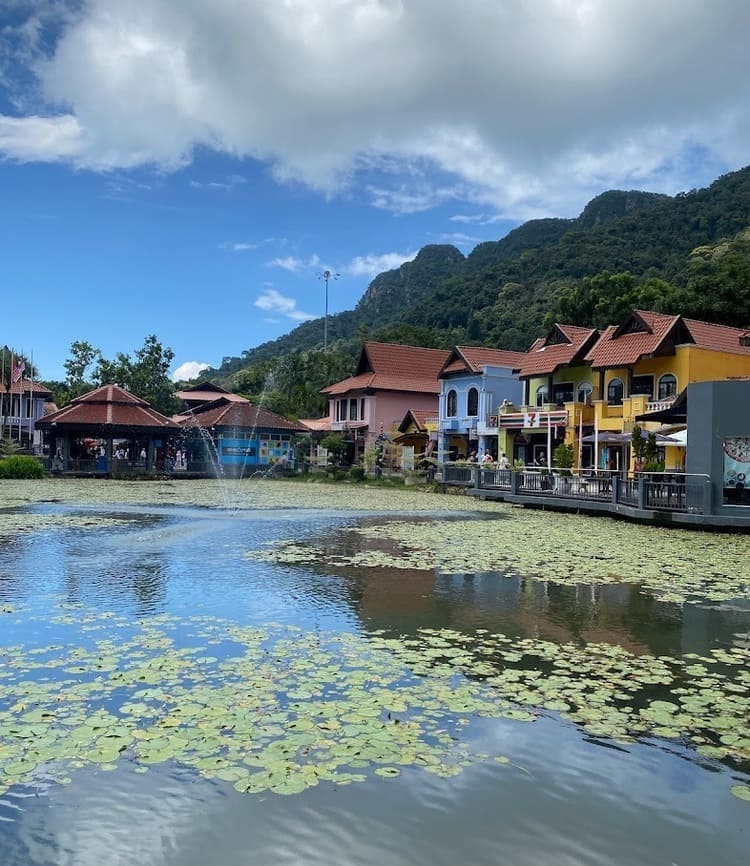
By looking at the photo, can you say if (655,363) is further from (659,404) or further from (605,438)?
(605,438)

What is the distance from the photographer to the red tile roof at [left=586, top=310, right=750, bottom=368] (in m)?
31.5

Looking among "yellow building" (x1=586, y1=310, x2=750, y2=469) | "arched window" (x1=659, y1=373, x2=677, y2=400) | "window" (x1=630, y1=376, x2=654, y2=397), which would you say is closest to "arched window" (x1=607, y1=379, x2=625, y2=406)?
"yellow building" (x1=586, y1=310, x2=750, y2=469)

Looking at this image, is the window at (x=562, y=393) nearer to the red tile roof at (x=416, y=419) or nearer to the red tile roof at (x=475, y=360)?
the red tile roof at (x=475, y=360)

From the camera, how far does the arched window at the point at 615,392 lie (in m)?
34.6

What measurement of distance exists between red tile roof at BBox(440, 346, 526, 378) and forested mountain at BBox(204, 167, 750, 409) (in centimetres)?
719

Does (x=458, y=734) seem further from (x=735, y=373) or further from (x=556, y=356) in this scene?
(x=556, y=356)

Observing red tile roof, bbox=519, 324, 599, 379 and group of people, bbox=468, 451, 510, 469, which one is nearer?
group of people, bbox=468, 451, 510, 469

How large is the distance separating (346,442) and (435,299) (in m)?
33.4

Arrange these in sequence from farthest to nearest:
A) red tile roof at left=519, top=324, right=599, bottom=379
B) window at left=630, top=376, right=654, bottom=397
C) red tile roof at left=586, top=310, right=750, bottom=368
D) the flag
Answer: the flag
red tile roof at left=519, top=324, right=599, bottom=379
window at left=630, top=376, right=654, bottom=397
red tile roof at left=586, top=310, right=750, bottom=368

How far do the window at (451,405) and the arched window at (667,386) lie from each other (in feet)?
A: 48.8

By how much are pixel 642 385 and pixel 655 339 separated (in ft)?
7.97

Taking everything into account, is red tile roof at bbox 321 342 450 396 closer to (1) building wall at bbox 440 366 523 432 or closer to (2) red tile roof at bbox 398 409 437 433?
(2) red tile roof at bbox 398 409 437 433

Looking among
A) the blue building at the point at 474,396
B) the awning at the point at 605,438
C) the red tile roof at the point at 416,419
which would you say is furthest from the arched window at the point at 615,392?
the red tile roof at the point at 416,419

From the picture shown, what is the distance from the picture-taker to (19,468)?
126 ft
